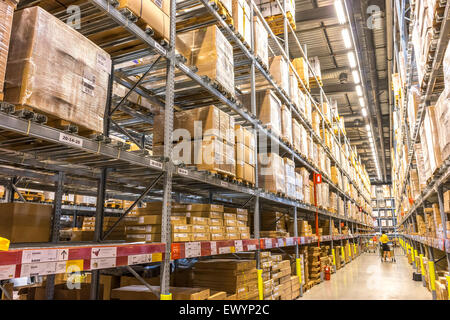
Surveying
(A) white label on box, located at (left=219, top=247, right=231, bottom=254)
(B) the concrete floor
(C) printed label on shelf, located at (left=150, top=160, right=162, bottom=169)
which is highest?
(C) printed label on shelf, located at (left=150, top=160, right=162, bottom=169)

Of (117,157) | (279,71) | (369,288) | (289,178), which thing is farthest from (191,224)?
(369,288)

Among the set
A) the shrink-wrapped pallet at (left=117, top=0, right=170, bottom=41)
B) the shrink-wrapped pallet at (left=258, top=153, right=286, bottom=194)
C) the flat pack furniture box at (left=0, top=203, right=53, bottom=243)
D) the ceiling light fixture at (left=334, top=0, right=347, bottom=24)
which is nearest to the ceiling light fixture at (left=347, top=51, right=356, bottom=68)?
the ceiling light fixture at (left=334, top=0, right=347, bottom=24)

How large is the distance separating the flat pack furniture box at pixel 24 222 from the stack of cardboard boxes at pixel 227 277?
2.22 meters

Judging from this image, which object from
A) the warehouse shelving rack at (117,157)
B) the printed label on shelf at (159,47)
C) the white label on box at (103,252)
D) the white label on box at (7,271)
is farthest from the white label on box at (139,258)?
the printed label on shelf at (159,47)

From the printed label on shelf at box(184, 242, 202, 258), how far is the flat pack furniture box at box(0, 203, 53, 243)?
144 cm

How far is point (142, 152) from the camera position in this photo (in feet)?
10.4

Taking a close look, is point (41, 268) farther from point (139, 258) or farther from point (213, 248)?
point (213, 248)

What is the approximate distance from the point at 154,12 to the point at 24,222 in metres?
2.43

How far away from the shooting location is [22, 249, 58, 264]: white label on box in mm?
2025

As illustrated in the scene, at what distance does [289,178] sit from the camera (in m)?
7.25

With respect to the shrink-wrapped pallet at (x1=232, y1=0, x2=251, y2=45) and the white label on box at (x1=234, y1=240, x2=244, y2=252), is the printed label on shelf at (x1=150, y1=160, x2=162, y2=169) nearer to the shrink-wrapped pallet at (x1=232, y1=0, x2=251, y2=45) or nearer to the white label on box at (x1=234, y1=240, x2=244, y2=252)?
the white label on box at (x1=234, y1=240, x2=244, y2=252)

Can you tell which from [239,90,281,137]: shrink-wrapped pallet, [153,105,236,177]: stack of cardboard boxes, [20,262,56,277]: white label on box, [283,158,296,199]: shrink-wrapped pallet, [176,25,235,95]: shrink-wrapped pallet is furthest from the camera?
[283,158,296,199]: shrink-wrapped pallet

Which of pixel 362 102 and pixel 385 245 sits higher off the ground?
pixel 362 102
